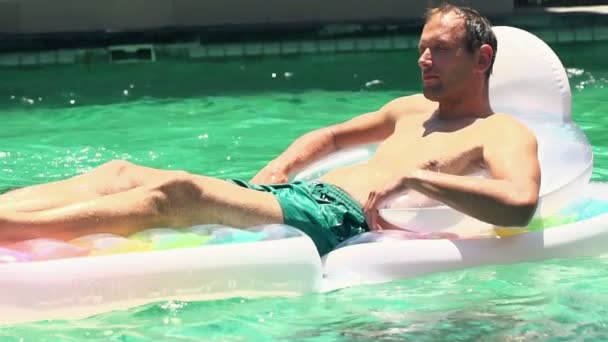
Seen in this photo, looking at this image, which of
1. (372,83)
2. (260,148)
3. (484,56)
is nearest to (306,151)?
(484,56)

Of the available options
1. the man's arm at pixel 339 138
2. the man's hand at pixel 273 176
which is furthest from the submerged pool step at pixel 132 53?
the man's hand at pixel 273 176

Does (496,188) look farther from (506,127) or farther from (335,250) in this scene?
(335,250)

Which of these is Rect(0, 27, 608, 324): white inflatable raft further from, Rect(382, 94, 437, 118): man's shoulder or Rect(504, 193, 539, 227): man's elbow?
Rect(504, 193, 539, 227): man's elbow

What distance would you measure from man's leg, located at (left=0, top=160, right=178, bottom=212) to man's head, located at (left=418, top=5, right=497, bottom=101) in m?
1.12

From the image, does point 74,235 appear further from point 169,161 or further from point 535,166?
point 169,161

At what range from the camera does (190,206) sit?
150 inches

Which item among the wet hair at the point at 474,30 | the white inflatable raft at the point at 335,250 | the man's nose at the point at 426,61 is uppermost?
the wet hair at the point at 474,30

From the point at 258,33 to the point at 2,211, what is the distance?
7742 millimetres

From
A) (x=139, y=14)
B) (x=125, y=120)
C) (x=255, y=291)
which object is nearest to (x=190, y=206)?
(x=255, y=291)

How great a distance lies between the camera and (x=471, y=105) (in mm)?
4363

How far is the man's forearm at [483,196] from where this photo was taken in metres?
3.80

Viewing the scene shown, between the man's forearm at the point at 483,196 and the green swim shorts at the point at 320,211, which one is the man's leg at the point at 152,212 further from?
the man's forearm at the point at 483,196

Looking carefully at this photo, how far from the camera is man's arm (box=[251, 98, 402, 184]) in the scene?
470 centimetres

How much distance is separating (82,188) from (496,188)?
1.38 meters
